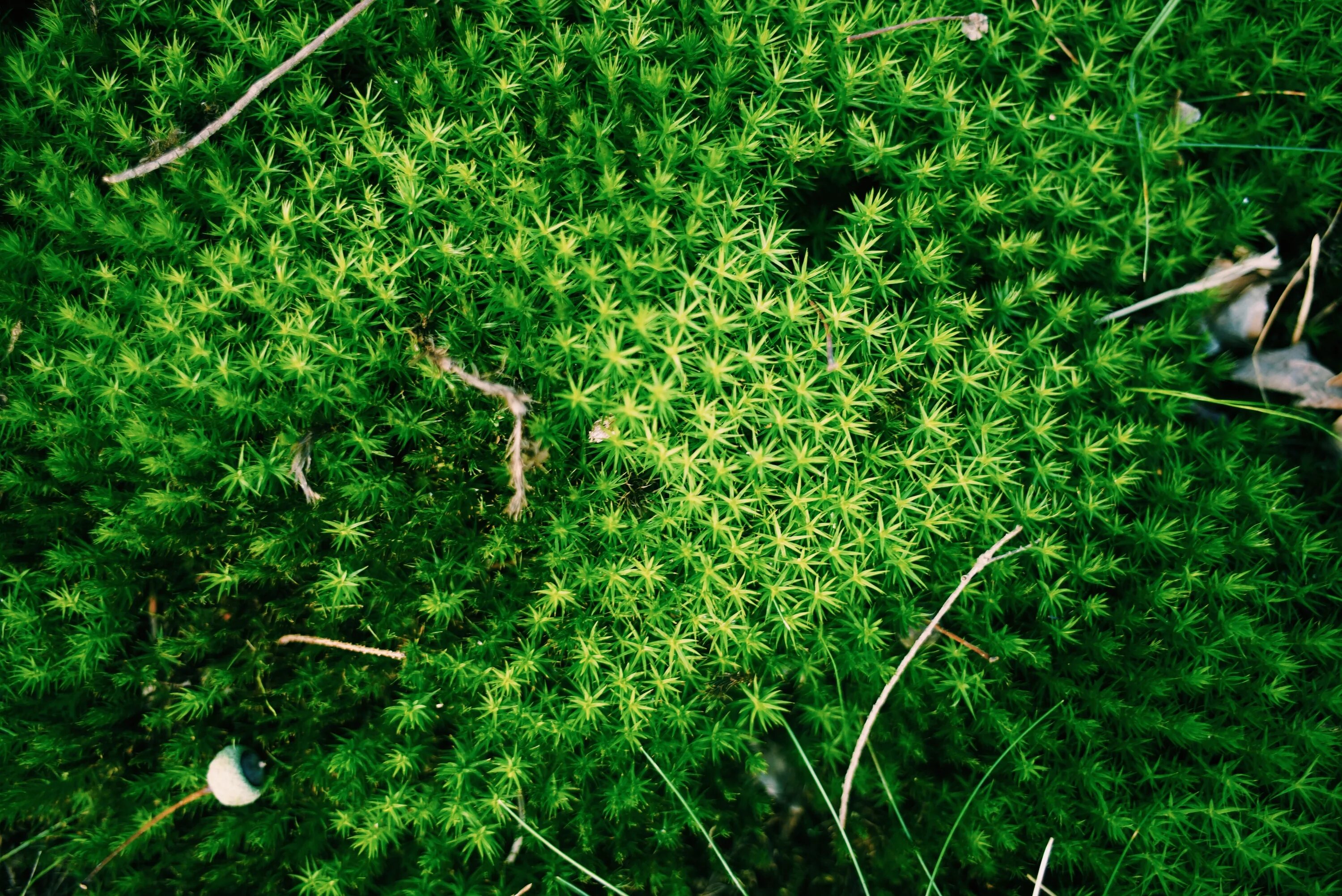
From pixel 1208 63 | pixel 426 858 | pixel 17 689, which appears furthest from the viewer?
pixel 1208 63

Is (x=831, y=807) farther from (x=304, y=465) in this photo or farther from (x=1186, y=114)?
(x=1186, y=114)

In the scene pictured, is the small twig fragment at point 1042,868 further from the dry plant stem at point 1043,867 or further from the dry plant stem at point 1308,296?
the dry plant stem at point 1308,296

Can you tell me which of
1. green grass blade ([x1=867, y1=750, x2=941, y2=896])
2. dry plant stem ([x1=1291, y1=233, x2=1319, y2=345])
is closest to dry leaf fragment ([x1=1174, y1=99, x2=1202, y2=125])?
dry plant stem ([x1=1291, y1=233, x2=1319, y2=345])

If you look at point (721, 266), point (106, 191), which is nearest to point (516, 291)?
point (721, 266)

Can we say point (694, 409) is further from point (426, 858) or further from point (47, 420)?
point (47, 420)

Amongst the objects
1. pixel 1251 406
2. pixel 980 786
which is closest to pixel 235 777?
pixel 980 786

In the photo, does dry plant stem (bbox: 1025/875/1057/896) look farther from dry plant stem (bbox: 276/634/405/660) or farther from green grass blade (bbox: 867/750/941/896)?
dry plant stem (bbox: 276/634/405/660)
